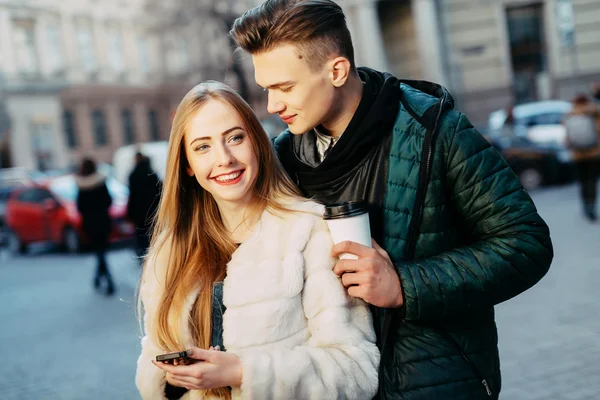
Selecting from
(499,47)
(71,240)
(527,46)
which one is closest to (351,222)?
(71,240)

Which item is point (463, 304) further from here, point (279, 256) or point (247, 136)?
point (247, 136)

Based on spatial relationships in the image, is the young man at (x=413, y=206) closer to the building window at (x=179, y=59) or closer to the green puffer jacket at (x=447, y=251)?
the green puffer jacket at (x=447, y=251)

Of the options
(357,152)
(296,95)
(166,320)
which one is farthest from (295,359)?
(296,95)

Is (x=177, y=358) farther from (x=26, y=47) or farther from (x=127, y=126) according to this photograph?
(x=127, y=126)

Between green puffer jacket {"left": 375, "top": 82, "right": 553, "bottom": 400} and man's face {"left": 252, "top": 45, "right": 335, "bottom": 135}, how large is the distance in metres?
0.26

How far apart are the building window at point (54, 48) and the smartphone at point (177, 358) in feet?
137

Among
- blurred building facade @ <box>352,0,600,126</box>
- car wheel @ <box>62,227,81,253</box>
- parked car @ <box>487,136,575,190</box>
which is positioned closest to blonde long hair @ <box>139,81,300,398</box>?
car wheel @ <box>62,227,81,253</box>

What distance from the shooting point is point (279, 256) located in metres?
2.46

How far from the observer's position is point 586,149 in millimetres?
11891

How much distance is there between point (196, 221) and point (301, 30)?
76 centimetres

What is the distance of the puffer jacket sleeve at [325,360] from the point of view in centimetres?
225

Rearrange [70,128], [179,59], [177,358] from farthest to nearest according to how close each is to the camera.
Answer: [179,59] < [70,128] < [177,358]

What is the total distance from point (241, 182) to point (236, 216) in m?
0.17

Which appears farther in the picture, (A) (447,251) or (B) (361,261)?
(A) (447,251)
